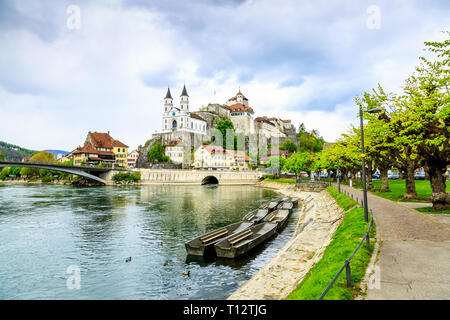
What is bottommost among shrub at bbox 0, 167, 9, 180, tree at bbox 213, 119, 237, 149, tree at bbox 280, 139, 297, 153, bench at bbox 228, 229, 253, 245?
bench at bbox 228, 229, 253, 245

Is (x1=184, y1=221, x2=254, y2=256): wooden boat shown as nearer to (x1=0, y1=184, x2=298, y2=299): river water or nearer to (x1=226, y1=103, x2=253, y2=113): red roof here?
(x1=0, y1=184, x2=298, y2=299): river water

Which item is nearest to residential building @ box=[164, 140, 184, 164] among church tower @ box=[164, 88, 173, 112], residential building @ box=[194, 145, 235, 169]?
residential building @ box=[194, 145, 235, 169]

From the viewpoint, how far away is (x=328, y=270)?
35.1ft

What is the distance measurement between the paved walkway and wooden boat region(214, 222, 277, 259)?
8.29 metres

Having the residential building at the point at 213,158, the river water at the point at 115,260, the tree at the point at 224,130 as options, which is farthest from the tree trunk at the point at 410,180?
the tree at the point at 224,130

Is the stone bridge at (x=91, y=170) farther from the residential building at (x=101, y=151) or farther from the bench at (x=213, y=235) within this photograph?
the bench at (x=213, y=235)

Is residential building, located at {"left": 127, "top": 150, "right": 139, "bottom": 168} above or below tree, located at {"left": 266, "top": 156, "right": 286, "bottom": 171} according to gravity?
above

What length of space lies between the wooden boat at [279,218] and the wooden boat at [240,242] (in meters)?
3.35

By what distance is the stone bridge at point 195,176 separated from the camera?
109 meters

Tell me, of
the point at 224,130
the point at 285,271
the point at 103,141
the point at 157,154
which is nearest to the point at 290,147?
the point at 224,130

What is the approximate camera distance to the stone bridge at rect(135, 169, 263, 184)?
109312 mm

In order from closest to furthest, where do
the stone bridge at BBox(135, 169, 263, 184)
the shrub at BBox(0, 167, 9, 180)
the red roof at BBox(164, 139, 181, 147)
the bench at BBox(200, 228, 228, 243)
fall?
the bench at BBox(200, 228, 228, 243)
the stone bridge at BBox(135, 169, 263, 184)
the red roof at BBox(164, 139, 181, 147)
the shrub at BBox(0, 167, 9, 180)
